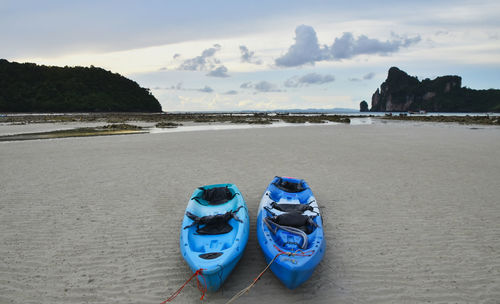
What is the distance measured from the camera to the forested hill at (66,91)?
10025cm

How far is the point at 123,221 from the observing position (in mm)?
7000

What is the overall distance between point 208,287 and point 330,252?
2.77 m

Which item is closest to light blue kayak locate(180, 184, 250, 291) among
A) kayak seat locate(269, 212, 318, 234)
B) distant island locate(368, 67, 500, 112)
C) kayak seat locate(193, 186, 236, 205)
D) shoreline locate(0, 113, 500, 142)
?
kayak seat locate(193, 186, 236, 205)

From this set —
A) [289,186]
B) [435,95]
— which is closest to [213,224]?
[289,186]

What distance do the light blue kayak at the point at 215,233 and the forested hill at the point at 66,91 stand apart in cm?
11871

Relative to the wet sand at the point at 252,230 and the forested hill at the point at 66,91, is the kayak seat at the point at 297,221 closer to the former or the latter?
the wet sand at the point at 252,230

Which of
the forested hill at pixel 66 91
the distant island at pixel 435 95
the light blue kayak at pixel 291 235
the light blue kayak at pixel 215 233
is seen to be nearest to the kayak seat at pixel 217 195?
the light blue kayak at pixel 215 233

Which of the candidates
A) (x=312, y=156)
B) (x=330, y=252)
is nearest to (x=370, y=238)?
(x=330, y=252)

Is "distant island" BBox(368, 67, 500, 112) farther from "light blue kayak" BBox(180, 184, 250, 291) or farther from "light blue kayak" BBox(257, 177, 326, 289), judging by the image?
"light blue kayak" BBox(180, 184, 250, 291)

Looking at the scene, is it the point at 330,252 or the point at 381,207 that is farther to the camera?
the point at 381,207

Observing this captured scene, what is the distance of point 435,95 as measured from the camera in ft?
557

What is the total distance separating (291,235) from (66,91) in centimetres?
13595

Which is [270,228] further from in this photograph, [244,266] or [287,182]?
[287,182]

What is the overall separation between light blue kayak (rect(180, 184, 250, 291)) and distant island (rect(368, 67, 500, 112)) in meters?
190
